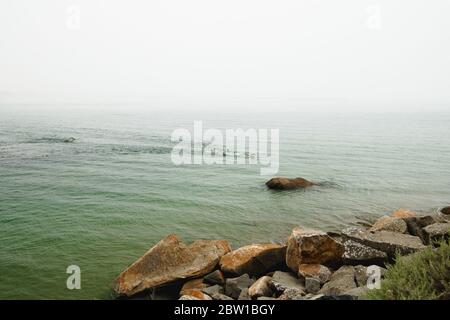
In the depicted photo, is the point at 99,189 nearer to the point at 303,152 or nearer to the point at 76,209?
the point at 76,209

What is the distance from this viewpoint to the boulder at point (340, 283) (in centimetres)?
872

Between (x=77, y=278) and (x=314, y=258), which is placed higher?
(x=314, y=258)

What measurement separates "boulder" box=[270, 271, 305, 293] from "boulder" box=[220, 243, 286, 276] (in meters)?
1.09

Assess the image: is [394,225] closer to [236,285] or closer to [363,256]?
[363,256]

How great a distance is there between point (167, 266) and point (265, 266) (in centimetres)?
344

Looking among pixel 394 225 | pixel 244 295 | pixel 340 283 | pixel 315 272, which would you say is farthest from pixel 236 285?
pixel 394 225

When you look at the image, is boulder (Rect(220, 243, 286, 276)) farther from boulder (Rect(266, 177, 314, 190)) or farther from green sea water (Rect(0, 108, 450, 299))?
boulder (Rect(266, 177, 314, 190))

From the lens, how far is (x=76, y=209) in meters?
18.8

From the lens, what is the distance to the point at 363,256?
34.1 ft

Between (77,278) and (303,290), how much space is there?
25.9ft

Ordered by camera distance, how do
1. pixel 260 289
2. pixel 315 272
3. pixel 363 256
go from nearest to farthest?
pixel 260 289 < pixel 315 272 < pixel 363 256

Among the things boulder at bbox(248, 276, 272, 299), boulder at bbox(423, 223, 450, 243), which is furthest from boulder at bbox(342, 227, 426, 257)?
boulder at bbox(248, 276, 272, 299)

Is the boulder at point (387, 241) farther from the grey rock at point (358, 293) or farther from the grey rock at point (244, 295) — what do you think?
the grey rock at point (244, 295)

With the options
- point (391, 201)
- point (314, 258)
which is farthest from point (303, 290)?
point (391, 201)
